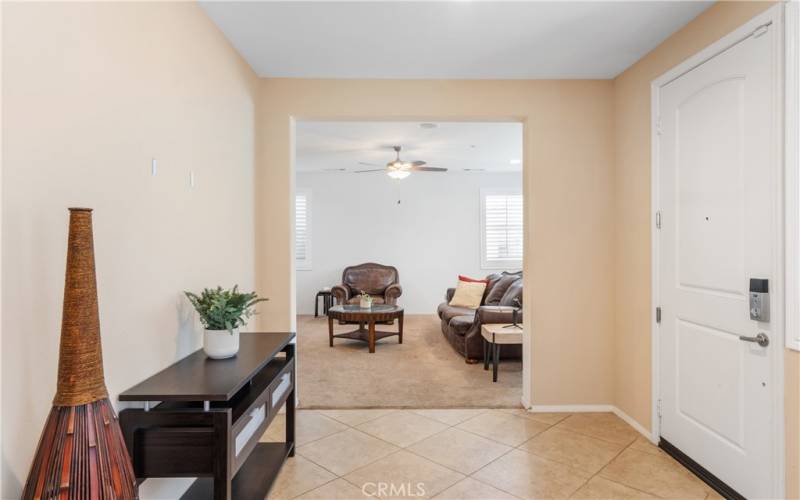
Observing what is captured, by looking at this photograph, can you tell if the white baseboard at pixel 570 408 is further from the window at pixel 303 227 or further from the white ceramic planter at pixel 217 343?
the window at pixel 303 227

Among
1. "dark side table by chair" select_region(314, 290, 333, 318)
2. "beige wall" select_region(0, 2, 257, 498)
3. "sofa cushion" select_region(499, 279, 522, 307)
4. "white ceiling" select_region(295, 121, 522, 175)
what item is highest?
"white ceiling" select_region(295, 121, 522, 175)

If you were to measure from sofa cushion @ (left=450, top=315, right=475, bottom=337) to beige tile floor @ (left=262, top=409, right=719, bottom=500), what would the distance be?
162cm

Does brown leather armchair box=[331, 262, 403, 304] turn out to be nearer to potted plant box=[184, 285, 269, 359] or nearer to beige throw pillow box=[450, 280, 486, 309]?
beige throw pillow box=[450, 280, 486, 309]

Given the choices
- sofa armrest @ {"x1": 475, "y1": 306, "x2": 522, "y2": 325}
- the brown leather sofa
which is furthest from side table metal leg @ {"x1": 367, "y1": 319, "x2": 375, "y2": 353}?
sofa armrest @ {"x1": 475, "y1": 306, "x2": 522, "y2": 325}

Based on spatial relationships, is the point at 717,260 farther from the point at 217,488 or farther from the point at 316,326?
the point at 316,326

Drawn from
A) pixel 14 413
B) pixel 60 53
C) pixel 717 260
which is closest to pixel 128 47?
pixel 60 53

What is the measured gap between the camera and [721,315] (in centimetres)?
230

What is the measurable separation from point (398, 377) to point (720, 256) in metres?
2.95

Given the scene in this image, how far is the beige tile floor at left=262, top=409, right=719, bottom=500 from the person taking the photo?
2.33m

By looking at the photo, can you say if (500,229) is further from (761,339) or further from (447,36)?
(761,339)

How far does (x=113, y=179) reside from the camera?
1.62 metres

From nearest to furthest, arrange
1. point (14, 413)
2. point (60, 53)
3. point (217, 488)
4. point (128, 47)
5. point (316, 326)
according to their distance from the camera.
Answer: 1. point (14, 413)
2. point (60, 53)
3. point (217, 488)
4. point (128, 47)
5. point (316, 326)

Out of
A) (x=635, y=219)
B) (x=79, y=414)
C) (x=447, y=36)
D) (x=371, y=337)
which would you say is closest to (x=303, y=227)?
(x=371, y=337)

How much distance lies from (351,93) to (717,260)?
2715mm
